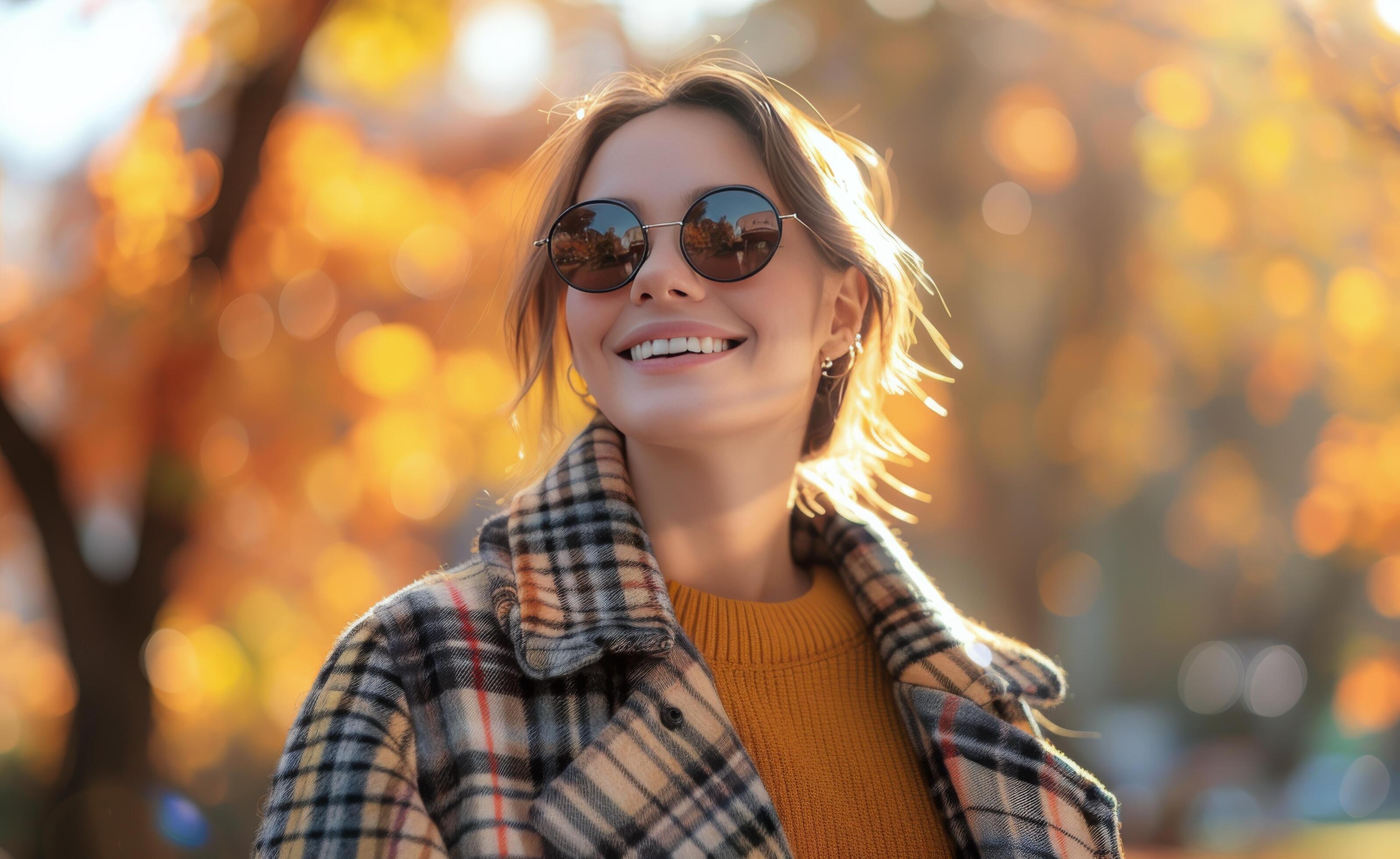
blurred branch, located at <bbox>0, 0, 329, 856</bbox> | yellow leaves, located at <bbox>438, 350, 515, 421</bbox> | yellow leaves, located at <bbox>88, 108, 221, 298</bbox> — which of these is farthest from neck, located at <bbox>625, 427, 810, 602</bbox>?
yellow leaves, located at <bbox>438, 350, 515, 421</bbox>

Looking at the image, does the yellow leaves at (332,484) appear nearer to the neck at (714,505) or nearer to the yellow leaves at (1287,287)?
the neck at (714,505)

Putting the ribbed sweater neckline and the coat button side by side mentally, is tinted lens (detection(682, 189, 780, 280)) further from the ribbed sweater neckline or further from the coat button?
the coat button

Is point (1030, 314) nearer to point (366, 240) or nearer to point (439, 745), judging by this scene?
point (366, 240)

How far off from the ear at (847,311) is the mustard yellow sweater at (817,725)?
547 mm

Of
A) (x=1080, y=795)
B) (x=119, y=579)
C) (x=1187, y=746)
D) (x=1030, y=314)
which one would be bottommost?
(x=1187, y=746)

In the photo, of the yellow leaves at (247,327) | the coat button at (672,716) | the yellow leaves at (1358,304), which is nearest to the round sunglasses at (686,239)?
the coat button at (672,716)

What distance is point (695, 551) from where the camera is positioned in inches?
80.3

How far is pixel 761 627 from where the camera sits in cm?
198

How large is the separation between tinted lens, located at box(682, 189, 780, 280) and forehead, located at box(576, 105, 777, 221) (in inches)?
2.1

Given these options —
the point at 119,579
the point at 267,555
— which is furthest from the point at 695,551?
the point at 267,555

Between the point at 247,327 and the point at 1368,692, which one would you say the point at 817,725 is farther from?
the point at 1368,692

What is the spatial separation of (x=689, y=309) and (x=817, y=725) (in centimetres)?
79

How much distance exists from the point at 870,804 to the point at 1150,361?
19.4 ft

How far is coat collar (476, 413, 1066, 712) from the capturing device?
1678mm
